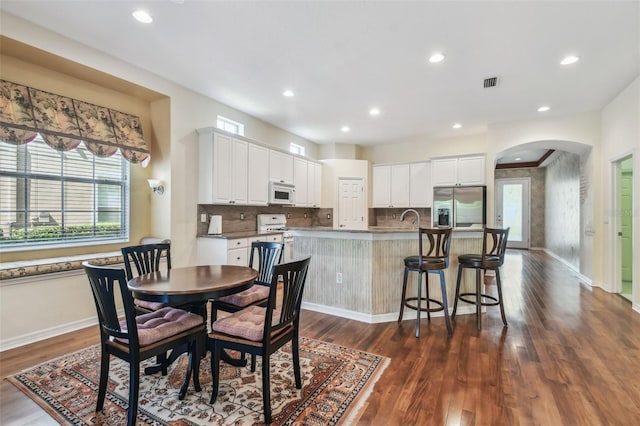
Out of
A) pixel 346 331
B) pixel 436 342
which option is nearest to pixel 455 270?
pixel 436 342

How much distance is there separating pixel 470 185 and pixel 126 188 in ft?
19.1

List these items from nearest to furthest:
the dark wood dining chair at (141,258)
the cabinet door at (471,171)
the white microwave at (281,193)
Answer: the dark wood dining chair at (141,258) < the white microwave at (281,193) < the cabinet door at (471,171)

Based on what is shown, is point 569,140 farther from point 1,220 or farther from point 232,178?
point 1,220

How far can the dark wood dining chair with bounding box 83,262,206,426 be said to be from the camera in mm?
1610

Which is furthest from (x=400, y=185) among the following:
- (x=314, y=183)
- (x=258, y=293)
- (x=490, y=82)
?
(x=258, y=293)

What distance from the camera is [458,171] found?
5.93m

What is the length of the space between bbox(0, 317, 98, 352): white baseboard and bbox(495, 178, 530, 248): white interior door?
1046cm

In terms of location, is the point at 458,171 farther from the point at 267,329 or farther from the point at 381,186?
the point at 267,329

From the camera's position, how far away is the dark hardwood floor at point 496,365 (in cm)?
180

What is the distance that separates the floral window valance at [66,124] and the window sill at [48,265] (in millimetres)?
1148

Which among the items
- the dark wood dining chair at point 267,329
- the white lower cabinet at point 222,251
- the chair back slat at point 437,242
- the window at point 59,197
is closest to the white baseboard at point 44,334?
the window at point 59,197

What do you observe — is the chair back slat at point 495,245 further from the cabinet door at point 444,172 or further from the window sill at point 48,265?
the window sill at point 48,265

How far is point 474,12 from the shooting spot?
2443mm

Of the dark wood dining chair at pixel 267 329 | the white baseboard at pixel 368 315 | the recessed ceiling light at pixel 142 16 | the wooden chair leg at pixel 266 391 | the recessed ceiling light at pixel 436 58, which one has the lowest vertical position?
the white baseboard at pixel 368 315
